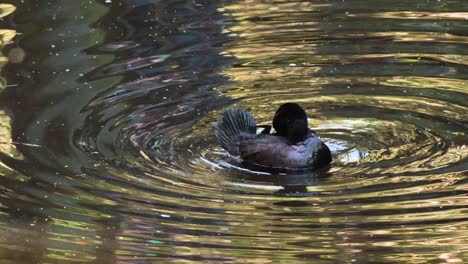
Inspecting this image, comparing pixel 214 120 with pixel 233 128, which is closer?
pixel 233 128

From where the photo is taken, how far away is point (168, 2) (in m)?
13.4

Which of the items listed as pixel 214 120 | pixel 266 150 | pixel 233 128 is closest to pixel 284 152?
pixel 266 150

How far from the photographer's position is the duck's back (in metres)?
8.44

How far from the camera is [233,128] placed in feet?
29.4

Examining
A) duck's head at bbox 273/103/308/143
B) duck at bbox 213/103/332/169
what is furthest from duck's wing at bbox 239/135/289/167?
duck's head at bbox 273/103/308/143

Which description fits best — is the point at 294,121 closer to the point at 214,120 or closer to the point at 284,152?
the point at 284,152

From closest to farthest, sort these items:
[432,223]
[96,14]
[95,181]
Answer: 1. [432,223]
2. [95,181]
3. [96,14]

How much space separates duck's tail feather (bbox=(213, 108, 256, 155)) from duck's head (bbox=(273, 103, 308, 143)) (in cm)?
40

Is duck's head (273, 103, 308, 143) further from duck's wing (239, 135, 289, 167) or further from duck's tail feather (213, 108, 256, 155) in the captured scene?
duck's tail feather (213, 108, 256, 155)

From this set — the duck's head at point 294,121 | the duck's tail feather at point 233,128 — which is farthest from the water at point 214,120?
the duck's head at point 294,121

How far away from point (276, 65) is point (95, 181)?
3657 millimetres

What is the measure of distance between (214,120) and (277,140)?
3.08ft

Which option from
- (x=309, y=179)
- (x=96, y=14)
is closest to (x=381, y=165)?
(x=309, y=179)

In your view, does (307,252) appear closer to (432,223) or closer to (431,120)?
(432,223)
